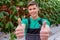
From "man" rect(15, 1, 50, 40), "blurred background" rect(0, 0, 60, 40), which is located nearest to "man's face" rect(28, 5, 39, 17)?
"man" rect(15, 1, 50, 40)

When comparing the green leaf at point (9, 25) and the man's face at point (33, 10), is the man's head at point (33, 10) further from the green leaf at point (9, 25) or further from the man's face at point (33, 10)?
the green leaf at point (9, 25)

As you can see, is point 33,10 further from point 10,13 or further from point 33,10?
point 10,13

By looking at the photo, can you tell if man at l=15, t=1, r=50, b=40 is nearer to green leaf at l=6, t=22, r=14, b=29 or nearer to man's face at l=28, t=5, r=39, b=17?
man's face at l=28, t=5, r=39, b=17

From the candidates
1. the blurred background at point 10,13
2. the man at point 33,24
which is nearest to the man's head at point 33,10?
the man at point 33,24

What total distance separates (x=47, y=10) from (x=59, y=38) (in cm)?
160

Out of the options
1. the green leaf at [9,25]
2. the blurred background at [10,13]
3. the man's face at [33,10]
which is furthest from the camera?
the blurred background at [10,13]

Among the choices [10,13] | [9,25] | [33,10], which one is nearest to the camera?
[33,10]

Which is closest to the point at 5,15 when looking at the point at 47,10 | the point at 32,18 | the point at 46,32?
the point at 47,10

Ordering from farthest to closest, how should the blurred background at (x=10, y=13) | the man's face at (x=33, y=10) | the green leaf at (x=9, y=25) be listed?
the blurred background at (x=10, y=13), the green leaf at (x=9, y=25), the man's face at (x=33, y=10)

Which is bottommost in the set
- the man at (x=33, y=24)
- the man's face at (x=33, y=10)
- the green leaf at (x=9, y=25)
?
the green leaf at (x=9, y=25)

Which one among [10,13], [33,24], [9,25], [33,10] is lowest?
[9,25]

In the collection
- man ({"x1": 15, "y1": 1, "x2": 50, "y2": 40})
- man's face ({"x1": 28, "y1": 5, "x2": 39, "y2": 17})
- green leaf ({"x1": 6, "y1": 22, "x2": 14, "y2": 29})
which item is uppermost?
man's face ({"x1": 28, "y1": 5, "x2": 39, "y2": 17})

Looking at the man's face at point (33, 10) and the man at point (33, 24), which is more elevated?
the man's face at point (33, 10)

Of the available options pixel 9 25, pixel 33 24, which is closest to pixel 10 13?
pixel 9 25
